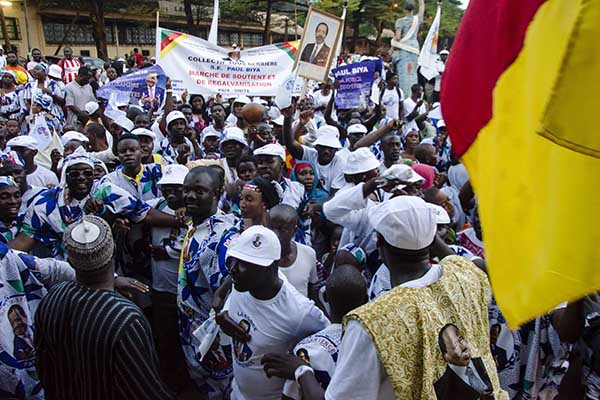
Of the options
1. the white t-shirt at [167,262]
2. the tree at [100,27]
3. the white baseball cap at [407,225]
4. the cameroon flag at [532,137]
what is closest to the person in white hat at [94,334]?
the white baseball cap at [407,225]

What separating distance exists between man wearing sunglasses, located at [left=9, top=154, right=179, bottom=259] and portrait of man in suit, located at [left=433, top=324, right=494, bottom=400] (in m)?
2.64

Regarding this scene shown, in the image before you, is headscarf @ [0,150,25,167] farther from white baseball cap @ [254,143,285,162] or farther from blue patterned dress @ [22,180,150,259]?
white baseball cap @ [254,143,285,162]

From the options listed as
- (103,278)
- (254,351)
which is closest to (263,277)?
(254,351)

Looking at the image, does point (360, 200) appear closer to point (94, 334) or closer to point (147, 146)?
point (94, 334)

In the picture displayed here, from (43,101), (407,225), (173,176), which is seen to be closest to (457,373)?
(407,225)

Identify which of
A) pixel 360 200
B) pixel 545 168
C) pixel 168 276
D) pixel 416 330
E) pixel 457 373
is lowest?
pixel 168 276

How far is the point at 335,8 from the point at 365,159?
28.5 meters

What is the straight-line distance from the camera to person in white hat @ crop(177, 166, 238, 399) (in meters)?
3.42

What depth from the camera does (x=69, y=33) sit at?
31.4 metres

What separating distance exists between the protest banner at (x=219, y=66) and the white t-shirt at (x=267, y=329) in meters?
5.75

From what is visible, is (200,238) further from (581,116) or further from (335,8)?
(335,8)

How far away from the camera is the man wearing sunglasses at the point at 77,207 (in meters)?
3.88

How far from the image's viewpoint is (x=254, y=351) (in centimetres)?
274

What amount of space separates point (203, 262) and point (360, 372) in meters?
1.92
